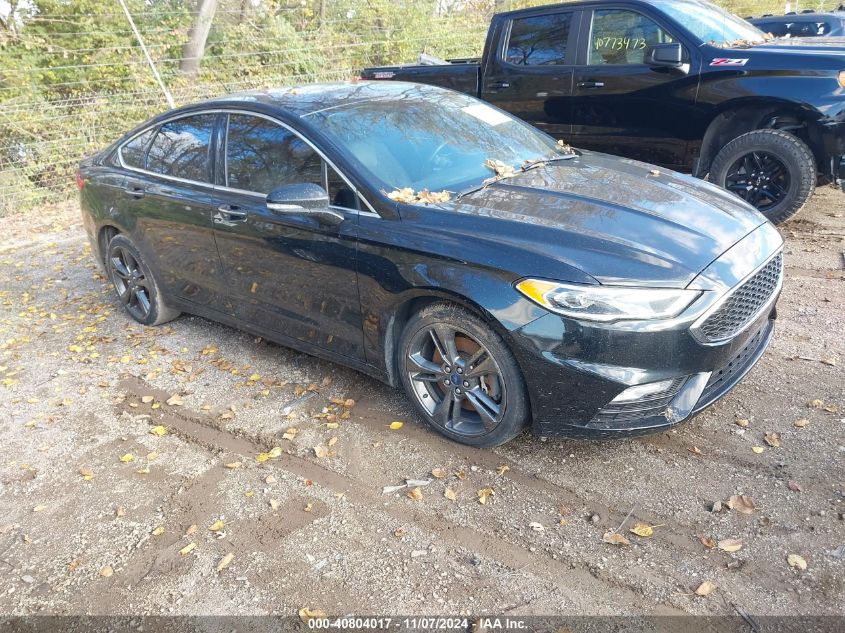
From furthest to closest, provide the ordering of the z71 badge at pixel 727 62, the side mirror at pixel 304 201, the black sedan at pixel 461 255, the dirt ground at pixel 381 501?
the z71 badge at pixel 727 62
the side mirror at pixel 304 201
the black sedan at pixel 461 255
the dirt ground at pixel 381 501

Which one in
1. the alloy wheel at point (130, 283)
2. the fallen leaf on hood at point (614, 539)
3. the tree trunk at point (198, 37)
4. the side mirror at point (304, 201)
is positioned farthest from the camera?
the tree trunk at point (198, 37)

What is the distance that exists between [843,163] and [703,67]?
4.54ft

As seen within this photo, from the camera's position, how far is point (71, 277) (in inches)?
261

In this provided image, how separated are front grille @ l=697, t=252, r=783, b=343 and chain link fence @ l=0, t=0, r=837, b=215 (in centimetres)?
980

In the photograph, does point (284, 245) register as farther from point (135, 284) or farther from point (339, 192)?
point (135, 284)

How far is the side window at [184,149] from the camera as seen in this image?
4254mm

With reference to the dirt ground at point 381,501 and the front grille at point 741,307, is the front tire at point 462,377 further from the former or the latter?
the front grille at point 741,307

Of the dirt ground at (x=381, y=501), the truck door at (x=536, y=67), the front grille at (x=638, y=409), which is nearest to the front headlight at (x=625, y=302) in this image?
the front grille at (x=638, y=409)

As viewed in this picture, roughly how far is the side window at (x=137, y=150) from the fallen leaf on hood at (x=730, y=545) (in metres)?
4.33

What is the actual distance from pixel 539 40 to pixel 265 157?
3.97 m

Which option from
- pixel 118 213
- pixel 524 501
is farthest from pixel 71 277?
pixel 524 501

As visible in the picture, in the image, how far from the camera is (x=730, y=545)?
2582 mm

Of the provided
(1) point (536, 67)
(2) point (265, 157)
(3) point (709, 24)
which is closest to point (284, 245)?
(2) point (265, 157)

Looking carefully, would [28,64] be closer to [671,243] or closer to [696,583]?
[671,243]
